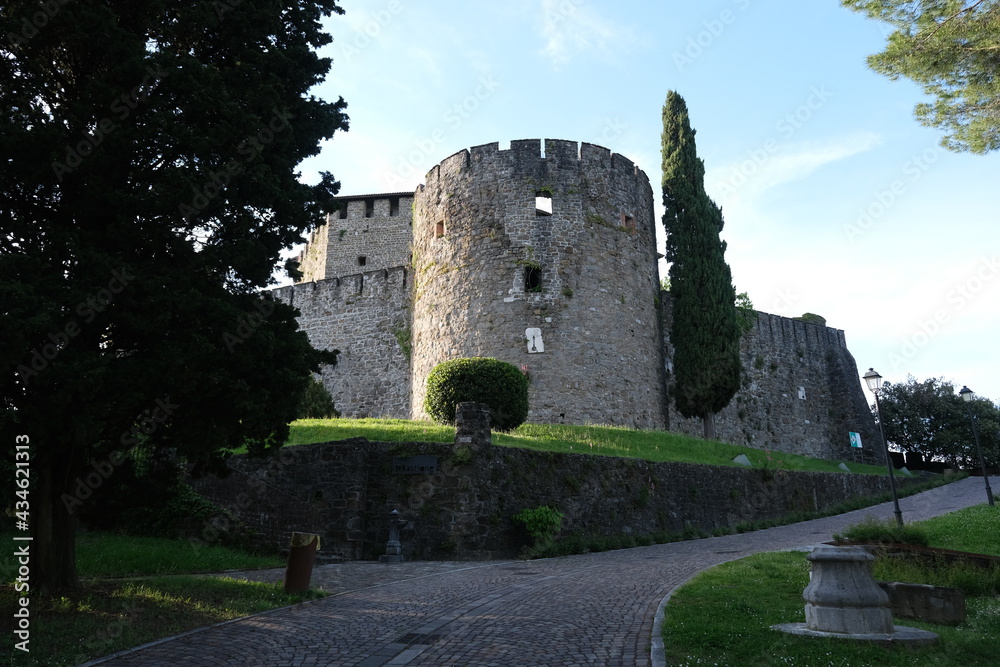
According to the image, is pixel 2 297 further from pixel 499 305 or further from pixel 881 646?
pixel 499 305

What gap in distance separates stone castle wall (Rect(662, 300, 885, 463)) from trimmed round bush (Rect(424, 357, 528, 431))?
14134 millimetres

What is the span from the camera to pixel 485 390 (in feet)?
56.5

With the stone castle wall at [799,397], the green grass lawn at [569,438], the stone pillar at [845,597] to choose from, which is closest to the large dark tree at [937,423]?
the stone castle wall at [799,397]

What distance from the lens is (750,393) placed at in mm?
30516

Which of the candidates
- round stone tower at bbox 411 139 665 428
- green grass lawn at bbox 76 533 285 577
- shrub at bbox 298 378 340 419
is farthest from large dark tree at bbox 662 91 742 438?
green grass lawn at bbox 76 533 285 577

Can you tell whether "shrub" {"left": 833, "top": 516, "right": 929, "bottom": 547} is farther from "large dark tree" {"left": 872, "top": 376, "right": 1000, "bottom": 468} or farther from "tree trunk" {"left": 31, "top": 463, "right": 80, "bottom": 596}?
"large dark tree" {"left": 872, "top": 376, "right": 1000, "bottom": 468}

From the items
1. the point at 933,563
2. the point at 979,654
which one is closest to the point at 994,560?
the point at 933,563

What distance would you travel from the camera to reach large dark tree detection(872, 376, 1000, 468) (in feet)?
110

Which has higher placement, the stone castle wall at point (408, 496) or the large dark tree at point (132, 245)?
the large dark tree at point (132, 245)

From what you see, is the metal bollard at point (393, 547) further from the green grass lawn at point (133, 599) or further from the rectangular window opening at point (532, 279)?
the rectangular window opening at point (532, 279)

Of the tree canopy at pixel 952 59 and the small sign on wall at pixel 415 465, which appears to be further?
the small sign on wall at pixel 415 465

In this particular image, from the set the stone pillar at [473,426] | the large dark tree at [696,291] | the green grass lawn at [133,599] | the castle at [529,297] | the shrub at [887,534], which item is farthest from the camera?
the large dark tree at [696,291]

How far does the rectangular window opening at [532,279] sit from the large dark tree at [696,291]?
578 centimetres

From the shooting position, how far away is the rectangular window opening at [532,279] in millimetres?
21984
